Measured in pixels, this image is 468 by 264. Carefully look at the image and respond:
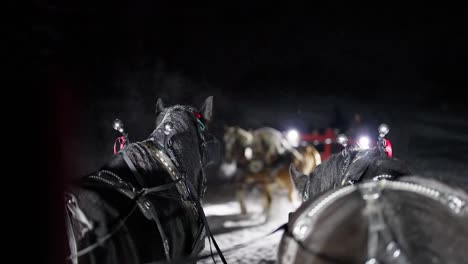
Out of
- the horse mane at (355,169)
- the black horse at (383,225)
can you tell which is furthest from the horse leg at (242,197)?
the black horse at (383,225)

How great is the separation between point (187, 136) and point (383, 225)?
1773 millimetres

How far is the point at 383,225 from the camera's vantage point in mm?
1500

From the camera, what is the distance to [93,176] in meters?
2.30

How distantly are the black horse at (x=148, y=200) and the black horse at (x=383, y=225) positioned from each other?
2.65 ft

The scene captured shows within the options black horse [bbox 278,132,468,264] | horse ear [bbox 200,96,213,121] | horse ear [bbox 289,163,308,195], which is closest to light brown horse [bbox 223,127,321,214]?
horse ear [bbox 200,96,213,121]

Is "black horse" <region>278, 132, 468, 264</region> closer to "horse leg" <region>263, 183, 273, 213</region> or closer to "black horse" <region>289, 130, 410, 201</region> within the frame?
"black horse" <region>289, 130, 410, 201</region>

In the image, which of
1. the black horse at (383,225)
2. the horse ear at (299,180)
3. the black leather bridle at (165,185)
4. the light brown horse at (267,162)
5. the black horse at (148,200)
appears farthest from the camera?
the light brown horse at (267,162)

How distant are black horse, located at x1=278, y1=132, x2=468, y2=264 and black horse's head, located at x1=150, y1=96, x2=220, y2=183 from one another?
1292 mm

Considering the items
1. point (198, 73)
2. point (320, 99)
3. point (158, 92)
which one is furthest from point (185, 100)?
point (320, 99)

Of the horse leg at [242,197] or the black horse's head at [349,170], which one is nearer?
the black horse's head at [349,170]

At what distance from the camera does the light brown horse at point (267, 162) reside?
8.38 metres

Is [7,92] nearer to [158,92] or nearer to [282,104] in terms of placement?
[158,92]

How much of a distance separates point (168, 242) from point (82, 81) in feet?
32.7

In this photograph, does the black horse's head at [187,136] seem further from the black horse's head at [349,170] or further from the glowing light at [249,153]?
the glowing light at [249,153]
